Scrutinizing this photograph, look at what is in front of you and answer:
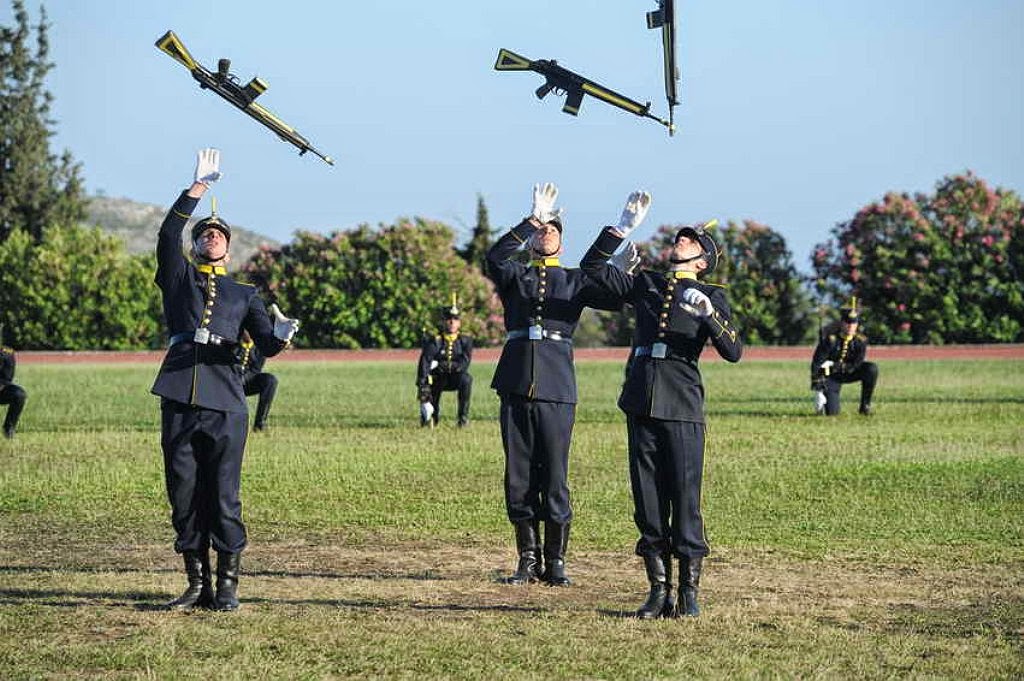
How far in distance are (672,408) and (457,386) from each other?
1413cm

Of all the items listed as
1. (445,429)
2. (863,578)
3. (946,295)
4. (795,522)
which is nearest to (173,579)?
(863,578)

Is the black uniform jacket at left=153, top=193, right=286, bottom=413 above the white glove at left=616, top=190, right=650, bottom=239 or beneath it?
beneath

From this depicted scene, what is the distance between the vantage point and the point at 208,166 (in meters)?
9.30

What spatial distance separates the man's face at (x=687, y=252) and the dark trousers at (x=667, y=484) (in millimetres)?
901

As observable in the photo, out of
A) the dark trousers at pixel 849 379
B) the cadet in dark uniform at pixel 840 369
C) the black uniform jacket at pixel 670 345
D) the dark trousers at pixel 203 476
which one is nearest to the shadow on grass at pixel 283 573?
the dark trousers at pixel 203 476

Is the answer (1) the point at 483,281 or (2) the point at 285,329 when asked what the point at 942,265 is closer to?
(1) the point at 483,281

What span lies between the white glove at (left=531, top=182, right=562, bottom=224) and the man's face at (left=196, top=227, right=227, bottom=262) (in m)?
1.99

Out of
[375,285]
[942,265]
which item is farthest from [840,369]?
[375,285]

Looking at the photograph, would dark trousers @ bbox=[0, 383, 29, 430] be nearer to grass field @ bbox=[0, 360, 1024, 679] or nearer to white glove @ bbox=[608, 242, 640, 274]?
grass field @ bbox=[0, 360, 1024, 679]

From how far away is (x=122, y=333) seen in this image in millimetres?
60906

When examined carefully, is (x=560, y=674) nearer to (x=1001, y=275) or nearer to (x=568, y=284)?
(x=568, y=284)

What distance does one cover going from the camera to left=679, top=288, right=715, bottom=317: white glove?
28.9 ft

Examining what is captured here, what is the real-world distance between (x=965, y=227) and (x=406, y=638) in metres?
52.6

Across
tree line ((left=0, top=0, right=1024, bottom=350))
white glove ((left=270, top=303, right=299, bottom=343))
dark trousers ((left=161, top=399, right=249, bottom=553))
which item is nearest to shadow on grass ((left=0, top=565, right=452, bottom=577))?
dark trousers ((left=161, top=399, right=249, bottom=553))
